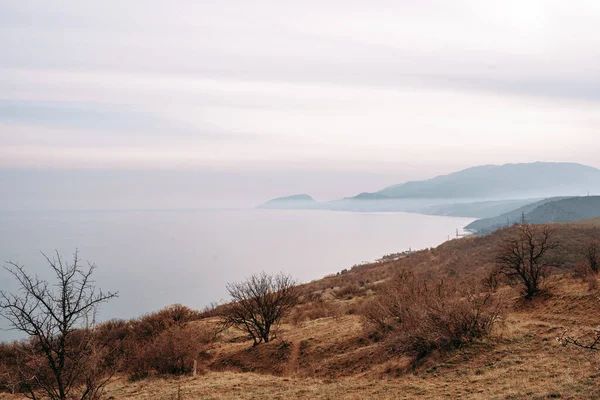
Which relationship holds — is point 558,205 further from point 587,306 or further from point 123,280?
point 587,306

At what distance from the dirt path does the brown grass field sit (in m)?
0.05

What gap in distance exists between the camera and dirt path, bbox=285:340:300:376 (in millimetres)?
16355

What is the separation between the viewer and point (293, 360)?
1739 centimetres

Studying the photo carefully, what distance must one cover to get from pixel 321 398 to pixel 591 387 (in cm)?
635

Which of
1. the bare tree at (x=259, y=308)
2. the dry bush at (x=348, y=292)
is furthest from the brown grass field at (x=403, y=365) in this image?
the dry bush at (x=348, y=292)

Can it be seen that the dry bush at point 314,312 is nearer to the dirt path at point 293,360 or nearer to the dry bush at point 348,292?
the dry bush at point 348,292

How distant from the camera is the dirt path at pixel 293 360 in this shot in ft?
53.7

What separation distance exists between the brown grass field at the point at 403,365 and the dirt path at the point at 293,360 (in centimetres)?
5

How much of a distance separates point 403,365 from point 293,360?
5363mm

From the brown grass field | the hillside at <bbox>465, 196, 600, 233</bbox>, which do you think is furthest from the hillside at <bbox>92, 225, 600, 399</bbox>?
the hillside at <bbox>465, 196, 600, 233</bbox>

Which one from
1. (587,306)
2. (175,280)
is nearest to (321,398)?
(587,306)

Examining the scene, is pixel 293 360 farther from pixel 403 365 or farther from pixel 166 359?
pixel 403 365

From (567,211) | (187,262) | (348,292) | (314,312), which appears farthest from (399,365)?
(567,211)

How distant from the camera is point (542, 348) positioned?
12594 mm
